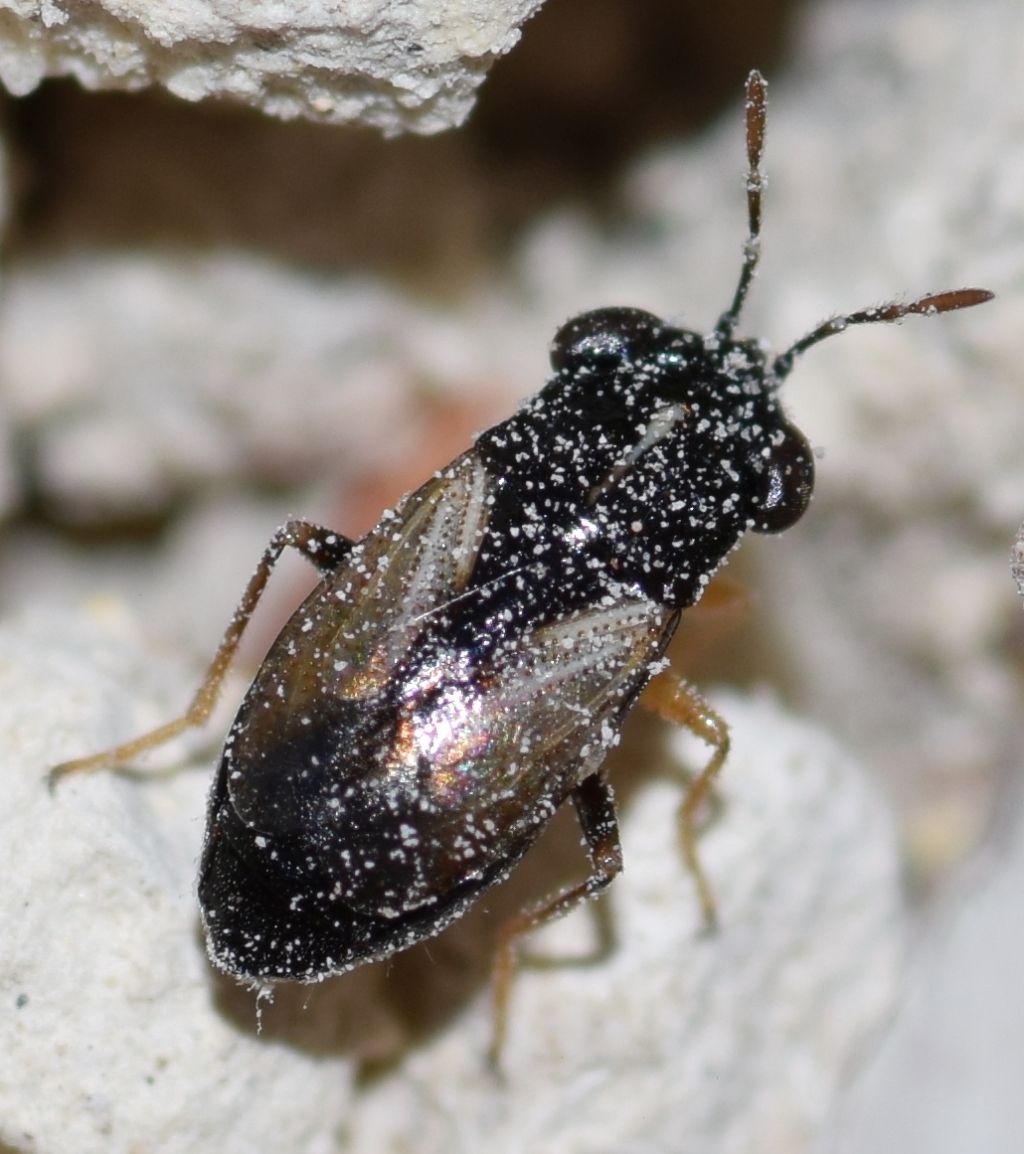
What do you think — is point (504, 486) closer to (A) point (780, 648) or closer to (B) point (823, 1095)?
(A) point (780, 648)

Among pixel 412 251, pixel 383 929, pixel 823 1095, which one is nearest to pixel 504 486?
pixel 383 929

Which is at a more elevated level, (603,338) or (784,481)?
(603,338)

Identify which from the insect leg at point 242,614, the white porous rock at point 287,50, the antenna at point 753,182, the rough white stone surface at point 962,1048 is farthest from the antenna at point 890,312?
the rough white stone surface at point 962,1048

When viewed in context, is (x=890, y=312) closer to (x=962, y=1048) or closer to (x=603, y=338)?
(x=603, y=338)

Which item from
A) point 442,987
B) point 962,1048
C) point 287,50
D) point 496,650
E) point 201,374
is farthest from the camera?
point 201,374

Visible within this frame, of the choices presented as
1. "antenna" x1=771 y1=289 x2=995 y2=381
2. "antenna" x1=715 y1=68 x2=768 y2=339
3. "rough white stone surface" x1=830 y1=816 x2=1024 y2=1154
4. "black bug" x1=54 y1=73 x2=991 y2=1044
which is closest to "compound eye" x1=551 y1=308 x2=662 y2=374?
"black bug" x1=54 y1=73 x2=991 y2=1044

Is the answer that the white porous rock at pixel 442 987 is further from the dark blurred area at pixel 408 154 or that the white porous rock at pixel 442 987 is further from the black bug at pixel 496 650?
the dark blurred area at pixel 408 154

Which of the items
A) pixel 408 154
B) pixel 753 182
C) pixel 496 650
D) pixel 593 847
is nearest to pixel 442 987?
pixel 593 847
